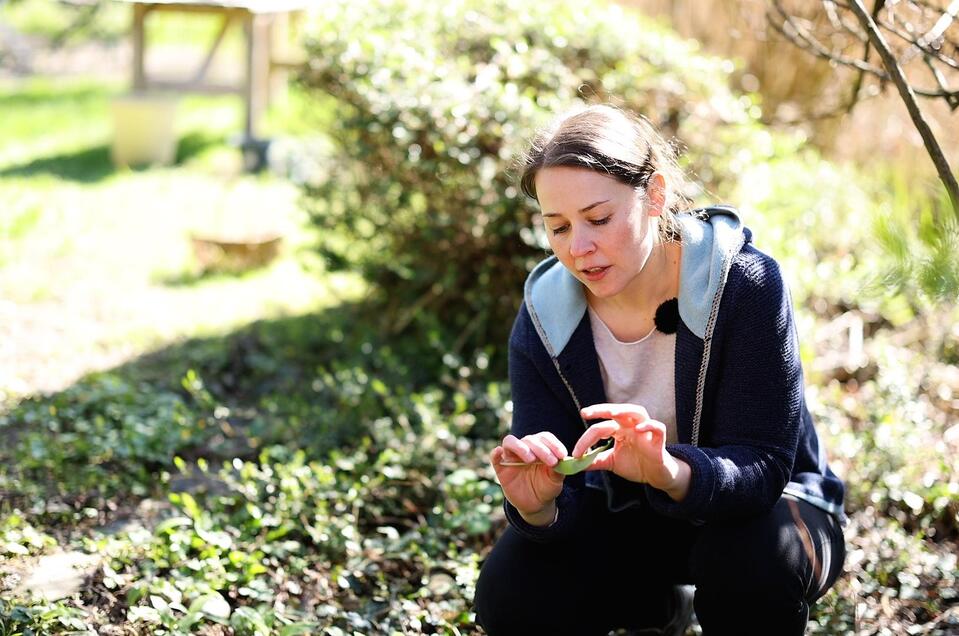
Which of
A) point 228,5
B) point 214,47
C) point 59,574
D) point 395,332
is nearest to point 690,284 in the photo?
point 59,574

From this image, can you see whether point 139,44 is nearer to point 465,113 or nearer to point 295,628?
point 465,113

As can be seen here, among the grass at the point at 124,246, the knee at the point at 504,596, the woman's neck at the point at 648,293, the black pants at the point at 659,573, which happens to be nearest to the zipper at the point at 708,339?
the woman's neck at the point at 648,293

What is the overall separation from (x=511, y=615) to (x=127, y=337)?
3.00m

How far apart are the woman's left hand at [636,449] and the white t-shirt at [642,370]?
26cm

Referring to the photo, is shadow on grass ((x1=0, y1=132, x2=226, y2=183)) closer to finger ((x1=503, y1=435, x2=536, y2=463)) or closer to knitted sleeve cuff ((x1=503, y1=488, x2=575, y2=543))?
knitted sleeve cuff ((x1=503, y1=488, x2=575, y2=543))

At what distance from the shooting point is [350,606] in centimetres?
259

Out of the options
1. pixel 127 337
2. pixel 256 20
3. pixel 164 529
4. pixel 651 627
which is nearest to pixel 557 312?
pixel 651 627

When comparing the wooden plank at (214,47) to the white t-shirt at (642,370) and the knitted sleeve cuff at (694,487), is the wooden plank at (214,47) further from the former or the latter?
the knitted sleeve cuff at (694,487)

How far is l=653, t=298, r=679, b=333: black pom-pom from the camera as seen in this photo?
2.13 metres

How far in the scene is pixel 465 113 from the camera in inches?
140

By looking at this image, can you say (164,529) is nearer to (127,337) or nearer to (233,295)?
(127,337)

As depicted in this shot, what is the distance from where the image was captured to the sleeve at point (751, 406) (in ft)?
6.34

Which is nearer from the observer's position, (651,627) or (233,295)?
(651,627)

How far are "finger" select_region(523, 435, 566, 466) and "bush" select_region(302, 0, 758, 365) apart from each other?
1.73 metres
